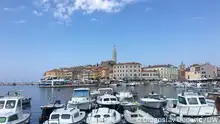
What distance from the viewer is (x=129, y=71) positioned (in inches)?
6117

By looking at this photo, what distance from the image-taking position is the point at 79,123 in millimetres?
21234

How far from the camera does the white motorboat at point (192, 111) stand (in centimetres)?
1955

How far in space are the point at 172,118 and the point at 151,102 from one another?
11.4 m

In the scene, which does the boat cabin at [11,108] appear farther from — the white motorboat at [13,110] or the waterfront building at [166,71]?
the waterfront building at [166,71]

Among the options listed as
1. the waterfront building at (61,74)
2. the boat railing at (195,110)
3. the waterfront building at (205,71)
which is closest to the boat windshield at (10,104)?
the boat railing at (195,110)

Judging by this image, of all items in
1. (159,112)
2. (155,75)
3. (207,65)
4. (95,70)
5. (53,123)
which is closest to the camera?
(53,123)

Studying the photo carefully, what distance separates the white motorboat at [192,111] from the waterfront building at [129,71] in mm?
131085

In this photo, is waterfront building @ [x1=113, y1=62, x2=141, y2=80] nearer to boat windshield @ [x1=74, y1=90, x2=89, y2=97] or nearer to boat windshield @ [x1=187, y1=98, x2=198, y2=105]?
boat windshield @ [x1=74, y1=90, x2=89, y2=97]

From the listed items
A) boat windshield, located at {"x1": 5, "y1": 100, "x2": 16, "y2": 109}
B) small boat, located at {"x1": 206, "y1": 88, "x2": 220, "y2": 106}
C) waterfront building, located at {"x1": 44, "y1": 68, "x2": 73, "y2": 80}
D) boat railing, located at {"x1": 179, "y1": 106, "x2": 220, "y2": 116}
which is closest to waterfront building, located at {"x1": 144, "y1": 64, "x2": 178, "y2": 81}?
waterfront building, located at {"x1": 44, "y1": 68, "x2": 73, "y2": 80}

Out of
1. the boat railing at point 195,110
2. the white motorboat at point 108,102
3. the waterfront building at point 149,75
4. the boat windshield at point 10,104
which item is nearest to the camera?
the boat railing at point 195,110

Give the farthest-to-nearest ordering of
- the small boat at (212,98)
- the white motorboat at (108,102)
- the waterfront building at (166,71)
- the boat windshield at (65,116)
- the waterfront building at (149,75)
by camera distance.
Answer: the waterfront building at (166,71) → the waterfront building at (149,75) → the white motorboat at (108,102) → the small boat at (212,98) → the boat windshield at (65,116)

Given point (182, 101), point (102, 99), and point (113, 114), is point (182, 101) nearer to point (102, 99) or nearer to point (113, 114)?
point (113, 114)

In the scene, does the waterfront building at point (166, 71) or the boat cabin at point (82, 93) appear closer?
the boat cabin at point (82, 93)

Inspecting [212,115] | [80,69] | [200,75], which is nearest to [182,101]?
[212,115]
